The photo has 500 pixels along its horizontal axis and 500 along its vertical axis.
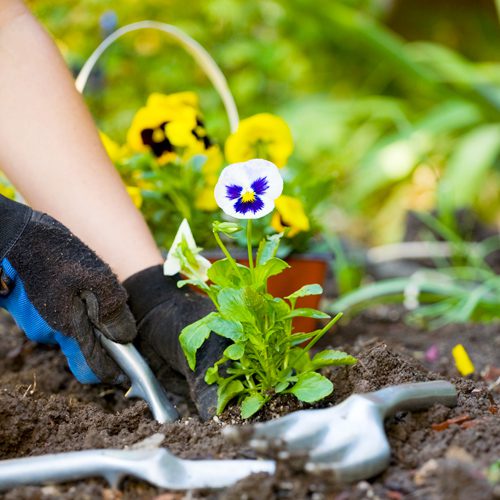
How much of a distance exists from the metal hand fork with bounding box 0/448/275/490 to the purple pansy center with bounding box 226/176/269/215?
1.19 ft

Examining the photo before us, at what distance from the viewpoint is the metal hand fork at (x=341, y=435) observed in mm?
861

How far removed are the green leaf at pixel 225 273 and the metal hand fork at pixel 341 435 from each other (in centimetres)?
25

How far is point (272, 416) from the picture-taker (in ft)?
3.62

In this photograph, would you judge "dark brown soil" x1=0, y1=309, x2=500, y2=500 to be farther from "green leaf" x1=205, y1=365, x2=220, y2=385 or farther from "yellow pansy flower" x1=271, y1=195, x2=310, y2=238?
"yellow pansy flower" x1=271, y1=195, x2=310, y2=238

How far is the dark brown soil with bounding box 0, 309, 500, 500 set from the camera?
85cm

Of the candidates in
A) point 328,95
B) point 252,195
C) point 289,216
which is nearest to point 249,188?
point 252,195

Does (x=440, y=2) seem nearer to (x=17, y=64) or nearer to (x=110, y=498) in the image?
(x=17, y=64)

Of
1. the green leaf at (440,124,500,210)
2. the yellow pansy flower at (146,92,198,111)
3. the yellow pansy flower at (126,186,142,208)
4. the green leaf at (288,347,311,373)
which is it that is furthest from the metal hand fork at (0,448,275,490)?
the green leaf at (440,124,500,210)

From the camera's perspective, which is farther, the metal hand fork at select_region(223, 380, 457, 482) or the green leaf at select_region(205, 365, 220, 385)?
the green leaf at select_region(205, 365, 220, 385)

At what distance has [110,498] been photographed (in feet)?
2.90

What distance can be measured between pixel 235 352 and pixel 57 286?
309 millimetres

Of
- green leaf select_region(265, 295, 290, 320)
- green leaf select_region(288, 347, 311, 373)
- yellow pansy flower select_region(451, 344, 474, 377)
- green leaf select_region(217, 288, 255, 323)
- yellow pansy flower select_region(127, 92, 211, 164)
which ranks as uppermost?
→ yellow pansy flower select_region(127, 92, 211, 164)

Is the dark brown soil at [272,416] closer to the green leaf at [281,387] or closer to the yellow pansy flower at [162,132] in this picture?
the green leaf at [281,387]

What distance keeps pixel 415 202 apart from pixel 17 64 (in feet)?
10.1
